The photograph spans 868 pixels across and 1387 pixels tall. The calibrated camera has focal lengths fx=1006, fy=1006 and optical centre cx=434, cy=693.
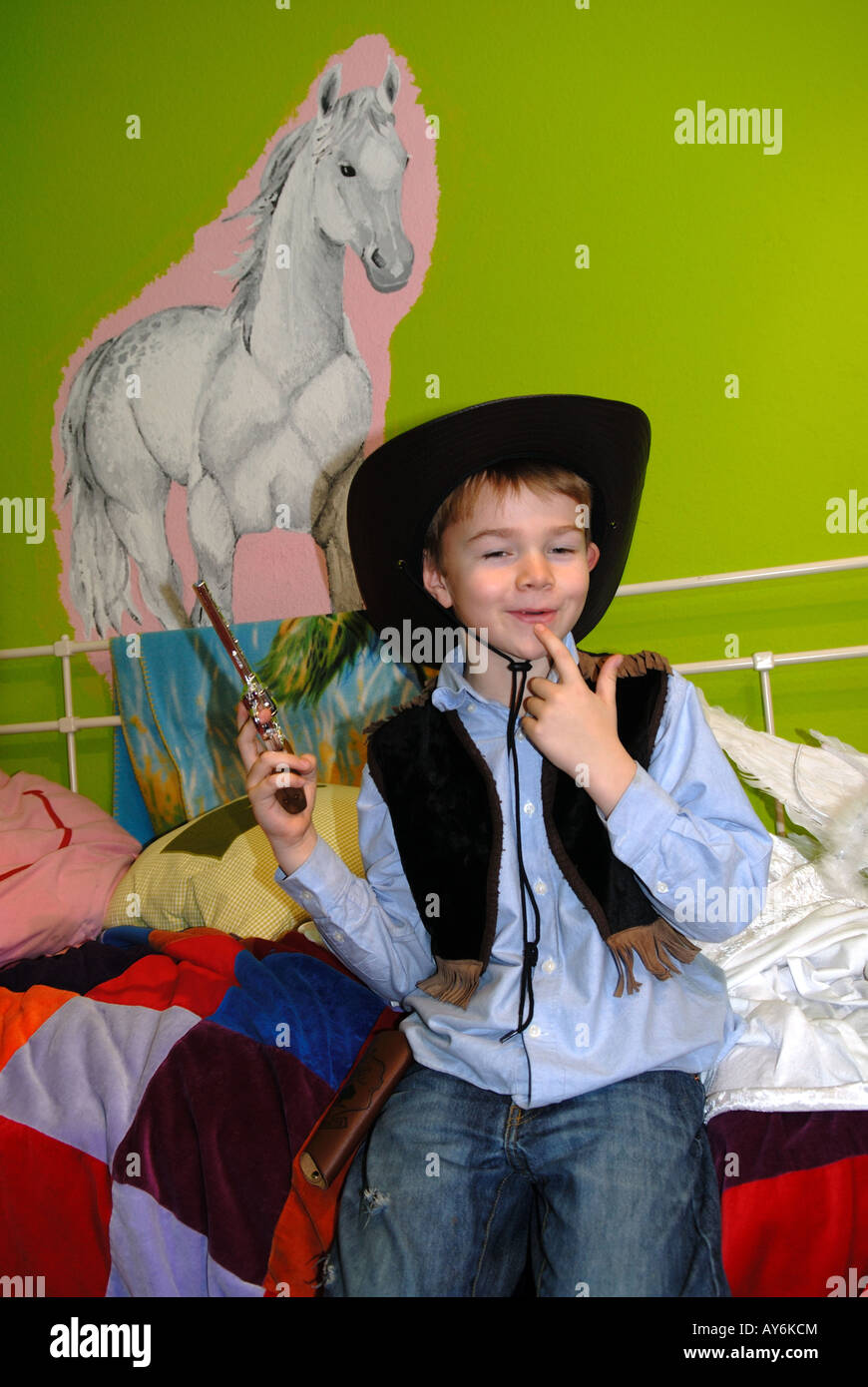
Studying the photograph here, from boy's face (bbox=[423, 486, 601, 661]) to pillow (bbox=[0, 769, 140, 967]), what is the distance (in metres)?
0.93

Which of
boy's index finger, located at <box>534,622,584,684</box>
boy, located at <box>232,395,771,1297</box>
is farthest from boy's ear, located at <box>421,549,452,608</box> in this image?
boy's index finger, located at <box>534,622,584,684</box>

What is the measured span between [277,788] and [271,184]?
176cm

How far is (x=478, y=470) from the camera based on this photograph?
1.13 metres

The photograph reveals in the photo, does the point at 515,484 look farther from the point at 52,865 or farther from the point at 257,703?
the point at 52,865

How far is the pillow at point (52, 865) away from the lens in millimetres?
1591

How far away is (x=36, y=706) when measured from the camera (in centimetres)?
250

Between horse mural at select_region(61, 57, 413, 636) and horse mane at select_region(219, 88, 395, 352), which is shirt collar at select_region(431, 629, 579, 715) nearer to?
horse mural at select_region(61, 57, 413, 636)

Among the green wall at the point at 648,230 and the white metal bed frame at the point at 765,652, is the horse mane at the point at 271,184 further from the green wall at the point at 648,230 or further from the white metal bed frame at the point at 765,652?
the white metal bed frame at the point at 765,652

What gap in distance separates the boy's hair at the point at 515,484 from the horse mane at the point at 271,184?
1.35 metres

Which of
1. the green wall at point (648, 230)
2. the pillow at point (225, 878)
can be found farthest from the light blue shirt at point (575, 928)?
the green wall at point (648, 230)

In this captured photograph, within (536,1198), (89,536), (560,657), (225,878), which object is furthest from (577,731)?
(89,536)

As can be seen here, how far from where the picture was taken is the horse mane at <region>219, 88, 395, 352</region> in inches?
86.6

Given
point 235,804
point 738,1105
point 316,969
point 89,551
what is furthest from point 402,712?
point 89,551

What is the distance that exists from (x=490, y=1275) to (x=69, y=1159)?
18.1 inches
